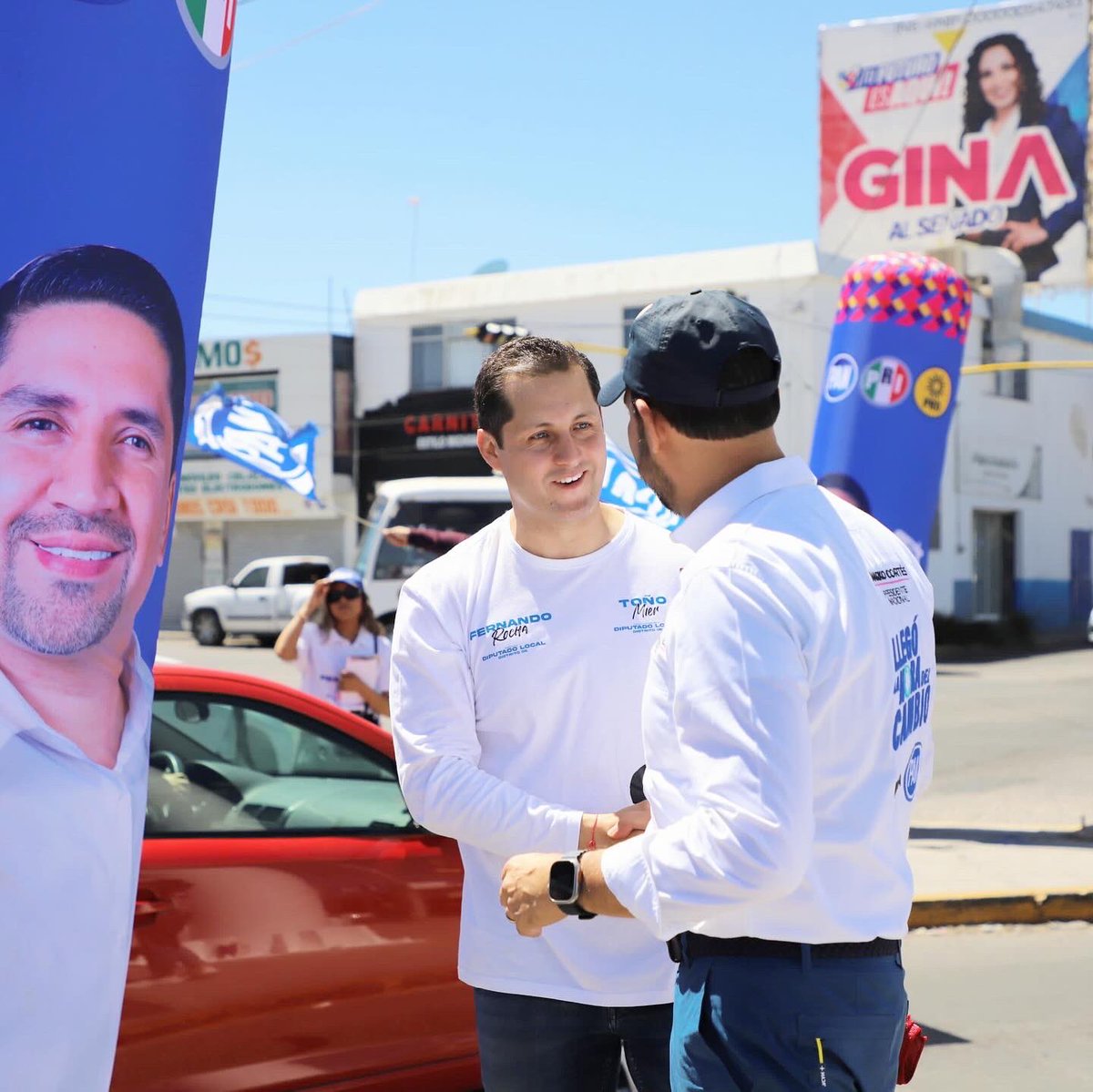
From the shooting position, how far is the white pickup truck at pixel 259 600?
2805 cm

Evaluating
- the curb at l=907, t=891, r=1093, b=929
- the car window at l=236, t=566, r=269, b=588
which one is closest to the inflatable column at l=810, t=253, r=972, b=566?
the curb at l=907, t=891, r=1093, b=929

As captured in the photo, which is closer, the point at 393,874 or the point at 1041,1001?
the point at 393,874

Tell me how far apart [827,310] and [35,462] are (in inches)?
1090

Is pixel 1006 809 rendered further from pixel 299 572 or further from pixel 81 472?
pixel 299 572

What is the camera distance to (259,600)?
2831 cm

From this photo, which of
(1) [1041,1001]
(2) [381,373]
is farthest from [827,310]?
(1) [1041,1001]

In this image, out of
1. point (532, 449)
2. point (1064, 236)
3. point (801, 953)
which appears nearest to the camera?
point (801, 953)

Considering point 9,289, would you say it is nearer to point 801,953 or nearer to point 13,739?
point 13,739

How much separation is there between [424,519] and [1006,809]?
13832 millimetres

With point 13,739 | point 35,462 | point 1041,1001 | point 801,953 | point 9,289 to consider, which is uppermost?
point 9,289

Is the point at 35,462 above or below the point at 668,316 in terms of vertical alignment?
below

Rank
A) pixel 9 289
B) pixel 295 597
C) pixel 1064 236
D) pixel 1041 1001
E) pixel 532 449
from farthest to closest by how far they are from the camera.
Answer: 1. pixel 1064 236
2. pixel 295 597
3. pixel 1041 1001
4. pixel 532 449
5. pixel 9 289

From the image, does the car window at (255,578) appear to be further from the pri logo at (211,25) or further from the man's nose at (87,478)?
the man's nose at (87,478)

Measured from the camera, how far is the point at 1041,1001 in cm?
610
